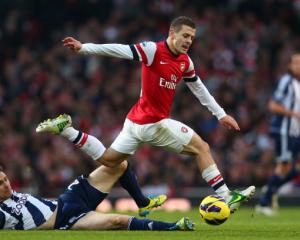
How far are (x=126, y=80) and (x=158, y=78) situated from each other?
407 inches

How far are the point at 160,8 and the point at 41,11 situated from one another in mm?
2920

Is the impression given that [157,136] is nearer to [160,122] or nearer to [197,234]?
[160,122]

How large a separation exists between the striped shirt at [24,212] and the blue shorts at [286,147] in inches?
219

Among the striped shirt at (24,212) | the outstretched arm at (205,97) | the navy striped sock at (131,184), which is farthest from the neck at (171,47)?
the striped shirt at (24,212)

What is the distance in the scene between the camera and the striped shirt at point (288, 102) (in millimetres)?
14648

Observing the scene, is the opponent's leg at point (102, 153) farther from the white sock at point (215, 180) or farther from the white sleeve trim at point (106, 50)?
the white sleeve trim at point (106, 50)

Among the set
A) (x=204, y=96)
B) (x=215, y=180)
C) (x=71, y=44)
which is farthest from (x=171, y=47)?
(x=215, y=180)

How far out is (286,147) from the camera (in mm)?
14766

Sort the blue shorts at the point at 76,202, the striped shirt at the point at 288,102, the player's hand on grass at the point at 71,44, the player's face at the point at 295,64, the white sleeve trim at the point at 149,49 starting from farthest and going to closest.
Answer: the striped shirt at the point at 288,102
the player's face at the point at 295,64
the white sleeve trim at the point at 149,49
the player's hand on grass at the point at 71,44
the blue shorts at the point at 76,202

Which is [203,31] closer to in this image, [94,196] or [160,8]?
[160,8]

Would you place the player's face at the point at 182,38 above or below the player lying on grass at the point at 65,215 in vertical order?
above

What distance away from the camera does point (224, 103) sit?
2016 cm

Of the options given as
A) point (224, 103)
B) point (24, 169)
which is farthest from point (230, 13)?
point (24, 169)

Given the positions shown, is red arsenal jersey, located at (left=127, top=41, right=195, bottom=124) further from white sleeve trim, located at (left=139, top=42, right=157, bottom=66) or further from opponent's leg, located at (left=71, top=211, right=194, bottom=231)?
opponent's leg, located at (left=71, top=211, right=194, bottom=231)
